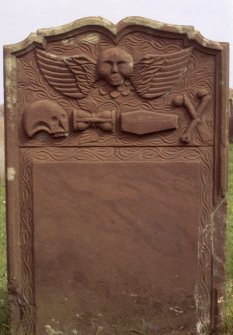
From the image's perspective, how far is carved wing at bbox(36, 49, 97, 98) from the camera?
12.3 ft

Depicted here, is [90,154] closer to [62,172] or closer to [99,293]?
[62,172]

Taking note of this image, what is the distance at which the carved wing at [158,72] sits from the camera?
3781 millimetres

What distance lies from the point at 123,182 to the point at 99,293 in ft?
2.30

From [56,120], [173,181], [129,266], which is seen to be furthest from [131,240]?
[56,120]

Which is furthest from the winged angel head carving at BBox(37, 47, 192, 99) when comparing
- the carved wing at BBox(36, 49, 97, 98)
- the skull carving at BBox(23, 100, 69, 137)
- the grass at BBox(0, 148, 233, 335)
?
the grass at BBox(0, 148, 233, 335)

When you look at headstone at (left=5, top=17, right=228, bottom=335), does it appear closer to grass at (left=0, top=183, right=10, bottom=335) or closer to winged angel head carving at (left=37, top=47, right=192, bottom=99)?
winged angel head carving at (left=37, top=47, right=192, bottom=99)

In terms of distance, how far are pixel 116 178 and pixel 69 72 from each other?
2.29ft

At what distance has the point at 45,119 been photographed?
12.4ft

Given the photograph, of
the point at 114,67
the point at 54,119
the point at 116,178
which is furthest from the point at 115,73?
the point at 116,178

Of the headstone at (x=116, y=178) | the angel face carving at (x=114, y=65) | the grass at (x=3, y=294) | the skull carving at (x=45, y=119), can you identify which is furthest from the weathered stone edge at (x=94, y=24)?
the grass at (x=3, y=294)

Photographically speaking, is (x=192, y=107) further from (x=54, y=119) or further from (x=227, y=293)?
(x=227, y=293)

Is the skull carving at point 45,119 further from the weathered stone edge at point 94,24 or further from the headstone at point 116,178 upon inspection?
the weathered stone edge at point 94,24

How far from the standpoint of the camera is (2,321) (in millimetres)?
4074

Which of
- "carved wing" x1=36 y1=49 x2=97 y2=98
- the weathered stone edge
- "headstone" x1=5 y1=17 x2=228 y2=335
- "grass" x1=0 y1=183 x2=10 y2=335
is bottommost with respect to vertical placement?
"grass" x1=0 y1=183 x2=10 y2=335
